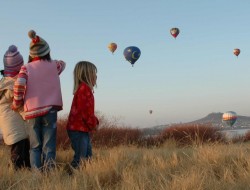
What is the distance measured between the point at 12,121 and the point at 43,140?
0.48 metres

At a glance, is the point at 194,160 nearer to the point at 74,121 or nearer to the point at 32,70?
the point at 74,121

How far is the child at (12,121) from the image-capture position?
4551 millimetres

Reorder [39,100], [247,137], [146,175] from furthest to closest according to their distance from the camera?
[247,137], [39,100], [146,175]

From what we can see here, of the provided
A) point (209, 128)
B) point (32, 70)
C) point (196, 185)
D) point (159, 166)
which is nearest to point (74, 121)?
point (32, 70)

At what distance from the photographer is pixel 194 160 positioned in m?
4.41

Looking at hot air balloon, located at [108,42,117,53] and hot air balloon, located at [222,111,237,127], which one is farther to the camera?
hot air balloon, located at [222,111,237,127]

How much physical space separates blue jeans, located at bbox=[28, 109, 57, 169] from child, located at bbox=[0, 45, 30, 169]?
0.80 feet

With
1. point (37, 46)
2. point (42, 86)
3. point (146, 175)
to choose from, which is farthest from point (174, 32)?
point (146, 175)

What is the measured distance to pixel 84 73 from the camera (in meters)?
4.75

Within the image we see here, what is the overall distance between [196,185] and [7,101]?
8.69 ft

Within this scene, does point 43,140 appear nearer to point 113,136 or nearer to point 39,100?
point 39,100

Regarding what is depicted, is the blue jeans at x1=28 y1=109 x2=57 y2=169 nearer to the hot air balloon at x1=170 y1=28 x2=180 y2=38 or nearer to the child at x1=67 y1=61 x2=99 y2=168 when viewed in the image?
the child at x1=67 y1=61 x2=99 y2=168

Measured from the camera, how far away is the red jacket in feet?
15.4

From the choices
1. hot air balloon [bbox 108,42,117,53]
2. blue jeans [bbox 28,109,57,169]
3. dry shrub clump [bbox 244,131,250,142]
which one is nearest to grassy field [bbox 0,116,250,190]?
blue jeans [bbox 28,109,57,169]
